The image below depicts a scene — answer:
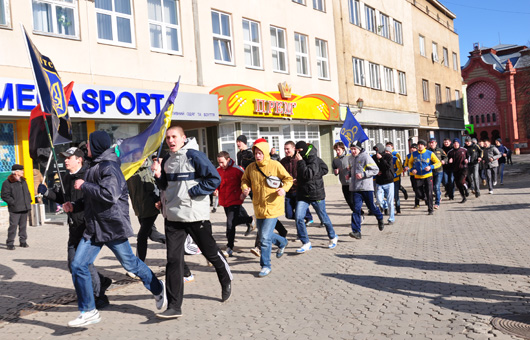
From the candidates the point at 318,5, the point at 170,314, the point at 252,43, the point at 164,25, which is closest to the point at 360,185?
the point at 170,314

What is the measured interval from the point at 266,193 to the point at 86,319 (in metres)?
2.84

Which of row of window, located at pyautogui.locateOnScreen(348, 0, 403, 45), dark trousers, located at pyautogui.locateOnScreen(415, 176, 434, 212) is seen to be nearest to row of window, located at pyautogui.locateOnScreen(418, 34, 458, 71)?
row of window, located at pyautogui.locateOnScreen(348, 0, 403, 45)

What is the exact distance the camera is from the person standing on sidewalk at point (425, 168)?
12.4 m

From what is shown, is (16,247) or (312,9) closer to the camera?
(16,247)

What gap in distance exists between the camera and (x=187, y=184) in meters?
5.20

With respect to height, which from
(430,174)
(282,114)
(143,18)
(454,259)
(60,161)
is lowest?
(454,259)

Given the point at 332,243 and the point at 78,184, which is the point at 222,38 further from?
the point at 78,184

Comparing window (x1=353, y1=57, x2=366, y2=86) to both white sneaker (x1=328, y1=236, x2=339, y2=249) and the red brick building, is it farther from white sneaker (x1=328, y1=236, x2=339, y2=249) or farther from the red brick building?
the red brick building

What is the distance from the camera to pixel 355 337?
4.23 meters

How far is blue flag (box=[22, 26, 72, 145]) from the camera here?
18.1 feet

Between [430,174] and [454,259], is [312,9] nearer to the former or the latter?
[430,174]

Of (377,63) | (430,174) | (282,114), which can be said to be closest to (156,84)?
(282,114)

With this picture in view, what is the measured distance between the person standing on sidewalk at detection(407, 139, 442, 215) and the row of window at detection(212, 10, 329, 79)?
827cm

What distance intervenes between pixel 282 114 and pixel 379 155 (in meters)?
9.14
